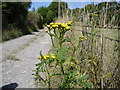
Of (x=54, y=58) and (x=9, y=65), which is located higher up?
(x=54, y=58)

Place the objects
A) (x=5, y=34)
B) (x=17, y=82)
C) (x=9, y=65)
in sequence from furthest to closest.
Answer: (x=5, y=34) < (x=9, y=65) < (x=17, y=82)

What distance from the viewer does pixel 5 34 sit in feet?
23.9

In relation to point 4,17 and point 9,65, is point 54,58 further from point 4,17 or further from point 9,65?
point 4,17

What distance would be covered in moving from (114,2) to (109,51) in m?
0.56

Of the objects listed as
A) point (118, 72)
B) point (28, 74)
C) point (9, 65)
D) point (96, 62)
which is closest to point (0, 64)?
point (9, 65)

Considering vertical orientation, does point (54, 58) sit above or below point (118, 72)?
above

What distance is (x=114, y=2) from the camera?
56.1 inches

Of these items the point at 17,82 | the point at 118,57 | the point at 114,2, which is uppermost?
the point at 114,2

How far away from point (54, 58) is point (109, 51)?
2.48 feet

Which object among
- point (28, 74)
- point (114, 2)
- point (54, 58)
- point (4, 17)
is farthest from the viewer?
point (4, 17)

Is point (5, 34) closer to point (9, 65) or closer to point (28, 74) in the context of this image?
point (9, 65)

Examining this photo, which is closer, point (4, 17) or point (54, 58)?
point (54, 58)

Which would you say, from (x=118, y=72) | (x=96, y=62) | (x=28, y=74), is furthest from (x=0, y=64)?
(x=118, y=72)

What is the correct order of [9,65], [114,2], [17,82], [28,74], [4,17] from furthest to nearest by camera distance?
[4,17], [9,65], [28,74], [17,82], [114,2]
